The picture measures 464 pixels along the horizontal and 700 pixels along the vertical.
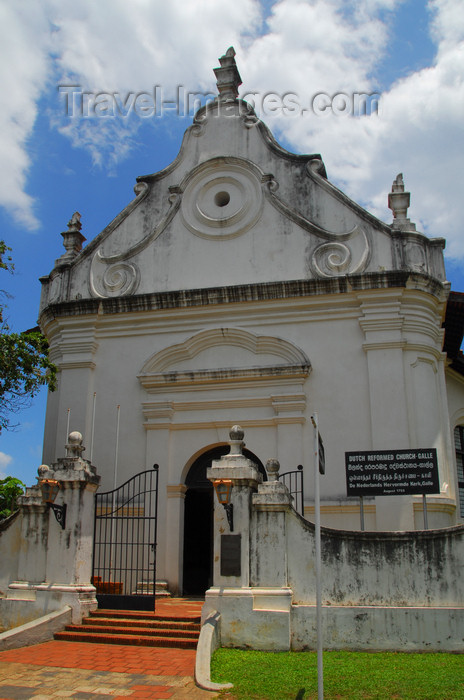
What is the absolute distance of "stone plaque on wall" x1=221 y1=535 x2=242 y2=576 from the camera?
1049 cm

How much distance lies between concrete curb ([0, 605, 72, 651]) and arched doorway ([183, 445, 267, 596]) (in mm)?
4097

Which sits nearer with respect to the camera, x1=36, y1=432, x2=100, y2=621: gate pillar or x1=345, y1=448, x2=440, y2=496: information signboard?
x1=36, y1=432, x2=100, y2=621: gate pillar

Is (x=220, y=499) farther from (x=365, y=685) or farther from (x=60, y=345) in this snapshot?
(x=60, y=345)

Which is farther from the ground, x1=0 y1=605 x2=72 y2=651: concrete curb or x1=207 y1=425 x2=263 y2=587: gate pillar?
x1=207 y1=425 x2=263 y2=587: gate pillar

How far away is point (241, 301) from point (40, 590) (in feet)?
24.5

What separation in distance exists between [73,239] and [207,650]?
12144 mm

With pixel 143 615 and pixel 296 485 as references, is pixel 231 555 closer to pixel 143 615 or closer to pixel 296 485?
pixel 143 615

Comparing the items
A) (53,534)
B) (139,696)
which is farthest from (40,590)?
(139,696)

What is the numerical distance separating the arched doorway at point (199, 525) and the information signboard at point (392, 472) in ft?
10.7

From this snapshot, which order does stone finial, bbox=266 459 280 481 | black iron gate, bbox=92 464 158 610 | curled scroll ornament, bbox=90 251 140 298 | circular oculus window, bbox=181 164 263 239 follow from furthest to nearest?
curled scroll ornament, bbox=90 251 140 298
circular oculus window, bbox=181 164 263 239
black iron gate, bbox=92 464 158 610
stone finial, bbox=266 459 280 481

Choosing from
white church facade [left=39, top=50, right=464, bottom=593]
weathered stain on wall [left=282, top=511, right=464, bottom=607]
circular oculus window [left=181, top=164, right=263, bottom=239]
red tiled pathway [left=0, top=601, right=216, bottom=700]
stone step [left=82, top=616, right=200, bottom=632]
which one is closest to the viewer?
red tiled pathway [left=0, top=601, right=216, bottom=700]

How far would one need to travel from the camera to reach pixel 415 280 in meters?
14.7

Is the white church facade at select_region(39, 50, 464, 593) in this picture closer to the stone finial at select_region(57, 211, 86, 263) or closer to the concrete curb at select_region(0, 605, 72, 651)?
the stone finial at select_region(57, 211, 86, 263)

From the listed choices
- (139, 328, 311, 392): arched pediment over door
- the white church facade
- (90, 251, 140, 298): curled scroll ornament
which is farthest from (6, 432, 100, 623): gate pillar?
(90, 251, 140, 298): curled scroll ornament
